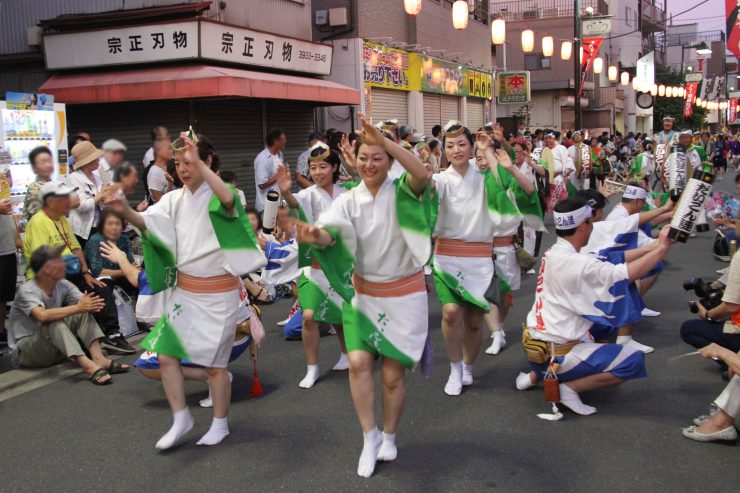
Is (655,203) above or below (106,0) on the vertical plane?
below

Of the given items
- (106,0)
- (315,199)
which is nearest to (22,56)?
(106,0)

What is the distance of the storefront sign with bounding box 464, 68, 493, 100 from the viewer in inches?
984

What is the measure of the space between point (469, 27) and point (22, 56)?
A: 16.3 m

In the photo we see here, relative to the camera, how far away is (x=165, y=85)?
11.5 meters

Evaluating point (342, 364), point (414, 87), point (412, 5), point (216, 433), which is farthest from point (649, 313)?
point (414, 87)

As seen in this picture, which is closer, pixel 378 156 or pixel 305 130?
pixel 378 156

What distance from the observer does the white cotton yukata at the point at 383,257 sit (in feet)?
12.9

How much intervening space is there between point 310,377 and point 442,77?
17.8 m

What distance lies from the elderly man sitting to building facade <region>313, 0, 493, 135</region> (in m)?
11.9

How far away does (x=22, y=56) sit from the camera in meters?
13.3

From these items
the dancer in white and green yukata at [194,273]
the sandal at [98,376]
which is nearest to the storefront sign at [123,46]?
the sandal at [98,376]

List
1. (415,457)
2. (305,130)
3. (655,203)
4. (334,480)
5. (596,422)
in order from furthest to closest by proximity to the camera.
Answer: (305,130), (655,203), (596,422), (415,457), (334,480)

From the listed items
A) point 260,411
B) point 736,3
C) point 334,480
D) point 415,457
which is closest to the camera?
point 334,480

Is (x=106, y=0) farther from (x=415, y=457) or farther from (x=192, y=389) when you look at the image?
(x=415, y=457)
